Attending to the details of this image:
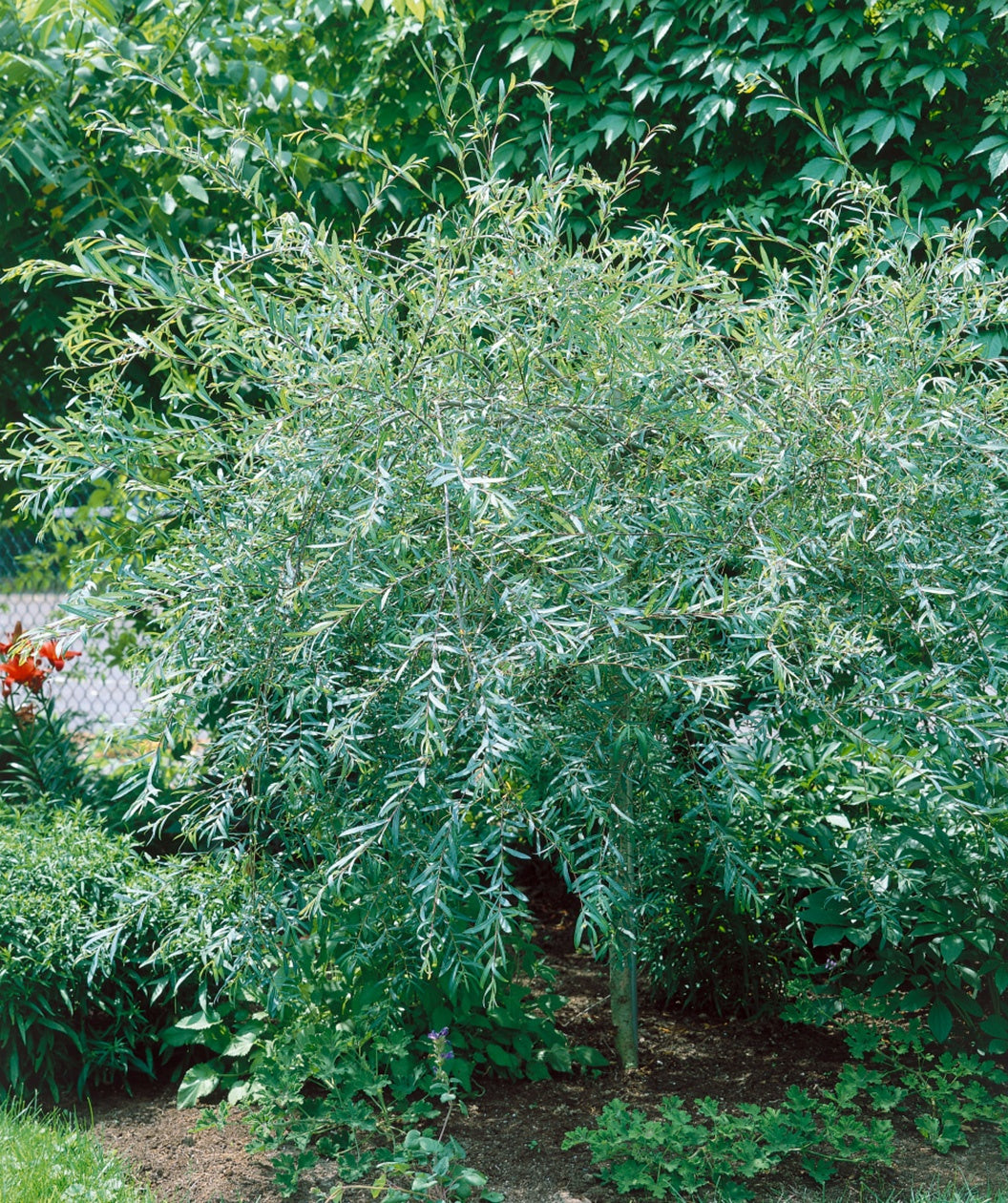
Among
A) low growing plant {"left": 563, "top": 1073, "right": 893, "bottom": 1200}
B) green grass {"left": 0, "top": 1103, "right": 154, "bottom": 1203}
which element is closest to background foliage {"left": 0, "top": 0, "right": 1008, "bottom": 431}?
green grass {"left": 0, "top": 1103, "right": 154, "bottom": 1203}

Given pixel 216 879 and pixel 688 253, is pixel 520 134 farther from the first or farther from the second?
pixel 216 879

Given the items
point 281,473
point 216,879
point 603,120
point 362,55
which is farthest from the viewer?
point 362,55

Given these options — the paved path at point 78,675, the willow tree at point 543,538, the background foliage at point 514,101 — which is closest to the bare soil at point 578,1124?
the willow tree at point 543,538

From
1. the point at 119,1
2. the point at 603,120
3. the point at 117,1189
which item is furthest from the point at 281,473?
the point at 119,1

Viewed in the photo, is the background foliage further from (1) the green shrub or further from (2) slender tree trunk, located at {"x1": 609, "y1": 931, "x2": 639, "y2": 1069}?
(2) slender tree trunk, located at {"x1": 609, "y1": 931, "x2": 639, "y2": 1069}

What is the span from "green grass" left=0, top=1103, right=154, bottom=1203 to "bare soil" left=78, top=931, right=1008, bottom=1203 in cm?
7

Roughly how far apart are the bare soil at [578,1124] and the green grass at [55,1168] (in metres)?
0.07

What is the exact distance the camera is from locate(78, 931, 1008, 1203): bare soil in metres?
2.49

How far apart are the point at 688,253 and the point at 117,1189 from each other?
2.44 m

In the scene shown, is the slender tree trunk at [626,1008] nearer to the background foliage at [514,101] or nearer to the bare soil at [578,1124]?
the bare soil at [578,1124]

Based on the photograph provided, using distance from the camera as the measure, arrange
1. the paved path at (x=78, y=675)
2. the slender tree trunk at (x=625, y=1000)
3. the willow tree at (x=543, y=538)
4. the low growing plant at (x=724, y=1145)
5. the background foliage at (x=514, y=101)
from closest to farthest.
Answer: the willow tree at (x=543, y=538) < the low growing plant at (x=724, y=1145) < the slender tree trunk at (x=625, y=1000) < the background foliage at (x=514, y=101) < the paved path at (x=78, y=675)

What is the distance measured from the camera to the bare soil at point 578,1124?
8.16 feet

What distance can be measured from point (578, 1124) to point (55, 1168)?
1.20 meters

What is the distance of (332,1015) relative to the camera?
292cm
